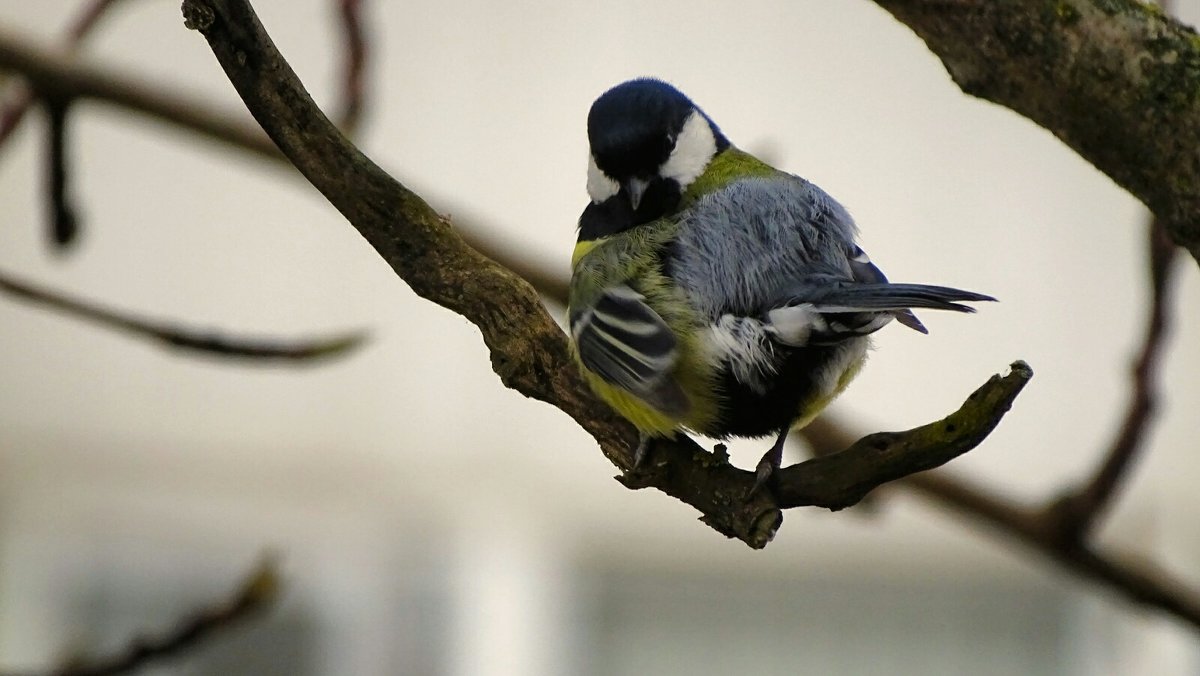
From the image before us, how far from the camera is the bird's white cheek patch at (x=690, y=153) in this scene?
0.96m

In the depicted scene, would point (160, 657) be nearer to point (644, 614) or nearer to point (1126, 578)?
point (1126, 578)

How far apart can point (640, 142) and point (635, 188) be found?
4cm

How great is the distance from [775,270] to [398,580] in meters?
1.99

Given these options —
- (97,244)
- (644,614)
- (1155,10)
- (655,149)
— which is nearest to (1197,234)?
(1155,10)

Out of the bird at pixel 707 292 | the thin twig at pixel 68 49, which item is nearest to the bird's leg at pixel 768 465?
the bird at pixel 707 292

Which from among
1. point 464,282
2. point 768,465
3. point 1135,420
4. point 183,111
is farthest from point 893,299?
point 183,111

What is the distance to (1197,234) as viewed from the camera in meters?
0.68

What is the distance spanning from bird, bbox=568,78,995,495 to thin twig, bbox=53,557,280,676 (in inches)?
12.9

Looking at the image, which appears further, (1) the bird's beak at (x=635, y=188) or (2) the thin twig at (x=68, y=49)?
(2) the thin twig at (x=68, y=49)

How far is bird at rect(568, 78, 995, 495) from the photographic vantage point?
2.48 ft

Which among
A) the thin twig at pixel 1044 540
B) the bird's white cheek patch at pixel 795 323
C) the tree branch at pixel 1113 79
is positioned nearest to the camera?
the tree branch at pixel 1113 79

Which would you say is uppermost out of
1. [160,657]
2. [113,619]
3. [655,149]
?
[655,149]

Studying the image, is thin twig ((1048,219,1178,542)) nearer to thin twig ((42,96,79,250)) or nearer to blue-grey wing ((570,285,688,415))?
blue-grey wing ((570,285,688,415))

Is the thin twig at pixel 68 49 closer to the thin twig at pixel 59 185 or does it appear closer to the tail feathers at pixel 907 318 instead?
the thin twig at pixel 59 185
